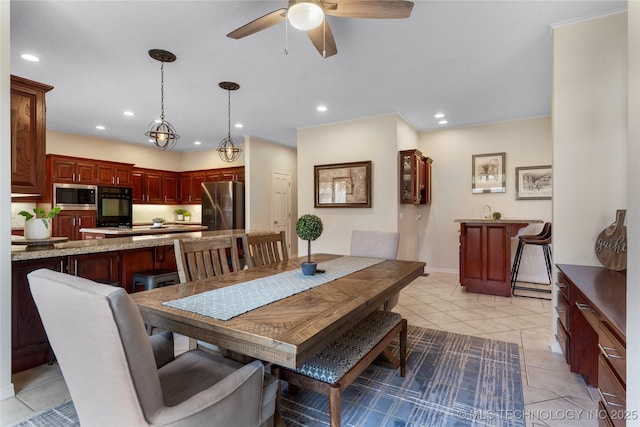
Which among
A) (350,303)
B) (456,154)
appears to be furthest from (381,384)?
(456,154)

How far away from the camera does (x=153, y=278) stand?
9.12 feet

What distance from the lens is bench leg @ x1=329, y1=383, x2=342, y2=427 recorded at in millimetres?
1350

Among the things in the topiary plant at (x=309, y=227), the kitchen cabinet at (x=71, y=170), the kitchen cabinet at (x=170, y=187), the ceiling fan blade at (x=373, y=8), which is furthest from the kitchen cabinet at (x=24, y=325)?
the kitchen cabinet at (x=170, y=187)

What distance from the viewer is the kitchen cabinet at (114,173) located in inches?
234

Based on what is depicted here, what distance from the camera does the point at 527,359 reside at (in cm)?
243

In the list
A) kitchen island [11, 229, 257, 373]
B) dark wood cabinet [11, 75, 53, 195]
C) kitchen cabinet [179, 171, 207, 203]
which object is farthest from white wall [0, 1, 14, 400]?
kitchen cabinet [179, 171, 207, 203]

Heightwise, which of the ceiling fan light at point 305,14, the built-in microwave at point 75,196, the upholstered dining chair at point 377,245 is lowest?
the upholstered dining chair at point 377,245

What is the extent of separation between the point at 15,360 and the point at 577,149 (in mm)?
4521

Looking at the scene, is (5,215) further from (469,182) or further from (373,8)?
(469,182)

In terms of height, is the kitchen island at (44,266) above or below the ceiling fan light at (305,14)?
below

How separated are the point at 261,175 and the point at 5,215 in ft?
15.3

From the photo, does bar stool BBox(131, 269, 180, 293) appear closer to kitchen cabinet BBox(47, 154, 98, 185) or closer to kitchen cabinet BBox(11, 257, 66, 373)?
kitchen cabinet BBox(11, 257, 66, 373)

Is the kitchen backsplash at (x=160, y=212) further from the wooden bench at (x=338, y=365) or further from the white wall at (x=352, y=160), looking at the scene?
the wooden bench at (x=338, y=365)

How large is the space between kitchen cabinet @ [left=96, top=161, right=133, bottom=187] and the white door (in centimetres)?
299
